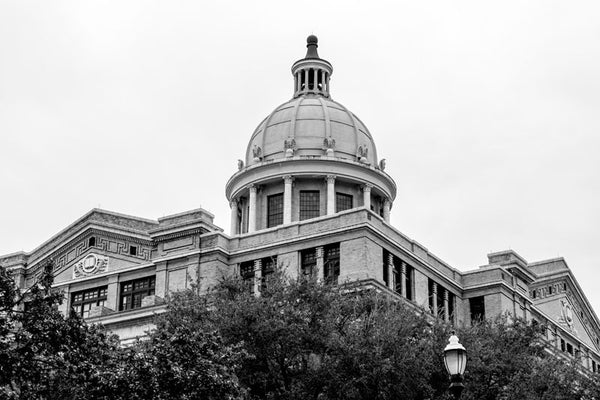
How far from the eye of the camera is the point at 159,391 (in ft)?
116

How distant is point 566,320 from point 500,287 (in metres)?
14.7

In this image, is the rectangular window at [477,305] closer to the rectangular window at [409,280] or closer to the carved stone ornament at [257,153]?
the rectangular window at [409,280]

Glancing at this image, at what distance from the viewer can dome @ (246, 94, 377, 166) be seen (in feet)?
276

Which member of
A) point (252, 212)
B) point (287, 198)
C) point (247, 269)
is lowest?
point (247, 269)

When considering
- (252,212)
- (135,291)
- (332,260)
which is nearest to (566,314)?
(252,212)

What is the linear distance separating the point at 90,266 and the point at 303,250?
1569 cm

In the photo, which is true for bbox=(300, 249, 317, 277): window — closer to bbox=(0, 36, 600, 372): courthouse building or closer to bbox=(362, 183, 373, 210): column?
bbox=(0, 36, 600, 372): courthouse building

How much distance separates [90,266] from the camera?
7412 cm

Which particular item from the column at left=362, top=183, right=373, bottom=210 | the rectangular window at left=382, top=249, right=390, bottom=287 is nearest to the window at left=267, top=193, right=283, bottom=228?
the column at left=362, top=183, right=373, bottom=210

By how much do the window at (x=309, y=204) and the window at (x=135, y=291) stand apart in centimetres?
1344

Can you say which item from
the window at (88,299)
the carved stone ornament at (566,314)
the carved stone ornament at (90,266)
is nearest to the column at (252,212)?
the carved stone ornament at (90,266)

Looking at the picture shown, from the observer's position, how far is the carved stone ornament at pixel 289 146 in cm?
8312

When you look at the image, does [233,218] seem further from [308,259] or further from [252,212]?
[308,259]

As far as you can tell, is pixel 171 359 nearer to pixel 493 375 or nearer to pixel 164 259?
pixel 493 375
